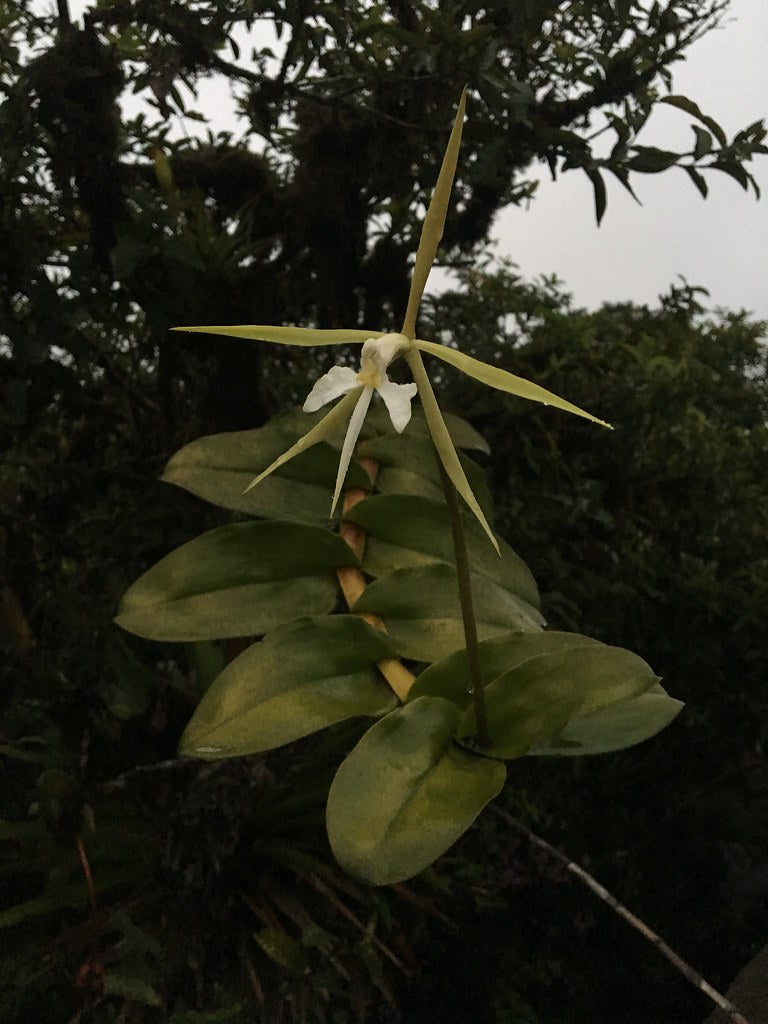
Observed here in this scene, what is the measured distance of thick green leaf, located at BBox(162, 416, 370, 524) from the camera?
498 mm

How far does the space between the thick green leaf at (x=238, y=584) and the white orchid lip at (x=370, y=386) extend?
0.17 meters

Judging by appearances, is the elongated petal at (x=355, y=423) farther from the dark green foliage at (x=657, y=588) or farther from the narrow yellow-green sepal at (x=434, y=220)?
the dark green foliage at (x=657, y=588)

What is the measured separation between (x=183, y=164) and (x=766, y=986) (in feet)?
2.78

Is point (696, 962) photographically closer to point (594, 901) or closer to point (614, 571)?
point (594, 901)

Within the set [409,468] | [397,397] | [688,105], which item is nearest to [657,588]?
[409,468]

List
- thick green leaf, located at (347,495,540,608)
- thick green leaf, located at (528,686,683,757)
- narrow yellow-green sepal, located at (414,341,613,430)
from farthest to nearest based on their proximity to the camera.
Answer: thick green leaf, located at (347,495,540,608)
thick green leaf, located at (528,686,683,757)
narrow yellow-green sepal, located at (414,341,613,430)

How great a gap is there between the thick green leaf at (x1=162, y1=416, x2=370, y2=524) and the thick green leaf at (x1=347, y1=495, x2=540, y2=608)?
39 mm

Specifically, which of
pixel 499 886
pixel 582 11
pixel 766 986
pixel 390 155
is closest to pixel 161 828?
pixel 499 886

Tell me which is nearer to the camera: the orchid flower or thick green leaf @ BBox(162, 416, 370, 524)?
the orchid flower

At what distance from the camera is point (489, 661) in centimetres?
37

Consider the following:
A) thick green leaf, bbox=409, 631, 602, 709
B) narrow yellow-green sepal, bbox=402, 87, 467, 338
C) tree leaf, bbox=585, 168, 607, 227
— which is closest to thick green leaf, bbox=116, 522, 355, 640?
thick green leaf, bbox=409, 631, 602, 709

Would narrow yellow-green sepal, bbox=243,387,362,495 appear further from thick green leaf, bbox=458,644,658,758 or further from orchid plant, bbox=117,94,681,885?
thick green leaf, bbox=458,644,658,758

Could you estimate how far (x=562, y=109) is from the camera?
2.07 feet

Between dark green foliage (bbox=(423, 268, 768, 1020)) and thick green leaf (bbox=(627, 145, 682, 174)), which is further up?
thick green leaf (bbox=(627, 145, 682, 174))
